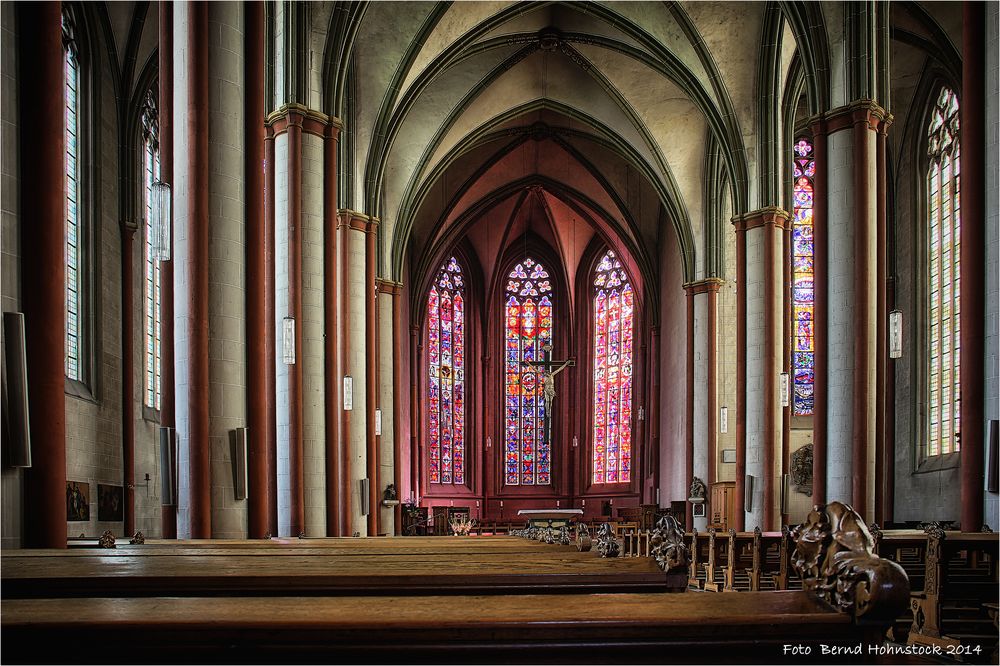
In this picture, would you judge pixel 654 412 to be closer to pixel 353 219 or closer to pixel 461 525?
pixel 461 525

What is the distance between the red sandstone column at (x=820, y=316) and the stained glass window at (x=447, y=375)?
1981 cm

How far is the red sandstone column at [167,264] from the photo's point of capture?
9914mm

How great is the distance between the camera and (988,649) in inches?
220

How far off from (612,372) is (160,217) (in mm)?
26400

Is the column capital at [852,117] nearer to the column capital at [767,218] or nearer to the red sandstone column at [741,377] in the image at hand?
the column capital at [767,218]

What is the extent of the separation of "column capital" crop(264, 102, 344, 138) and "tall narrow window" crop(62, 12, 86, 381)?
11.5 feet

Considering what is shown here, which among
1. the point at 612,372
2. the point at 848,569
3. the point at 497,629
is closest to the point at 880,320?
the point at 848,569

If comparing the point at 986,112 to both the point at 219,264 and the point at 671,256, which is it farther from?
the point at 671,256

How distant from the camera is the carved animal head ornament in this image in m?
2.00

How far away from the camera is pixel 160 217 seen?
868 centimetres

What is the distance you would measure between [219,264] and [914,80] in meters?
16.8

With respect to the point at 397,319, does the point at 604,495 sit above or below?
below

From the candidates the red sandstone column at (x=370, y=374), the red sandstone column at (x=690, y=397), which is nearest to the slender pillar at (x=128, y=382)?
the red sandstone column at (x=370, y=374)

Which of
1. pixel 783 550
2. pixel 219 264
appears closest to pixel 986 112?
pixel 783 550
